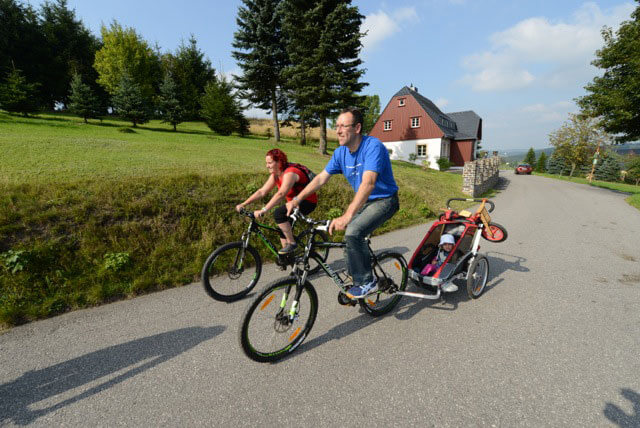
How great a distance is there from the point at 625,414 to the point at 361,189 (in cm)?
287

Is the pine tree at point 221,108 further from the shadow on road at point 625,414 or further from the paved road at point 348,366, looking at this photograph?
the shadow on road at point 625,414

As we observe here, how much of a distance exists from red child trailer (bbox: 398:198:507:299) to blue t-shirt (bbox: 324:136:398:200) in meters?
1.40

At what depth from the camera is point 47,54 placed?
3809 cm

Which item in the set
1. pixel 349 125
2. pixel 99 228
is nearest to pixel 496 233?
pixel 349 125

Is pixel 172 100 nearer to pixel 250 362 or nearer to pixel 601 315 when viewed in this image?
pixel 250 362

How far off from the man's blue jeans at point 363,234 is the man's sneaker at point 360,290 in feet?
0.16

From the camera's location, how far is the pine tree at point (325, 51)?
18.1 meters

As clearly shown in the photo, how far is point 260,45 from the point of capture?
969 inches

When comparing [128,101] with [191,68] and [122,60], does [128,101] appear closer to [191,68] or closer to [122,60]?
[122,60]

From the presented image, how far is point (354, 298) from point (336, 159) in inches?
69.7

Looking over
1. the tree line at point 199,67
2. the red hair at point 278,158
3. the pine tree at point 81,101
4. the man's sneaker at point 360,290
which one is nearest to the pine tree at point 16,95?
the tree line at point 199,67

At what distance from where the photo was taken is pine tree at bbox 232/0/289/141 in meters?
24.1

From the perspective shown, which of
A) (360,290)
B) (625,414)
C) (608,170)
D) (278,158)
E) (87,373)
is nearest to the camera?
(625,414)

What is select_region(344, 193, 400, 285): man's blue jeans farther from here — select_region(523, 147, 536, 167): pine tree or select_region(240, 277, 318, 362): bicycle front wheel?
select_region(523, 147, 536, 167): pine tree
